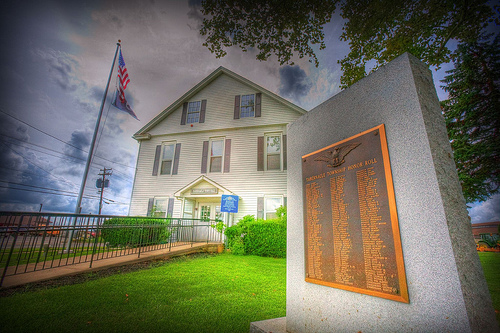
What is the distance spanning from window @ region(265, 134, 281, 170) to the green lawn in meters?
7.21

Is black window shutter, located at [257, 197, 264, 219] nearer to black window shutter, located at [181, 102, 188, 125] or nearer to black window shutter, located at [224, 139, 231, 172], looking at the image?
black window shutter, located at [224, 139, 231, 172]

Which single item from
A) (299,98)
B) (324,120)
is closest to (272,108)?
(299,98)

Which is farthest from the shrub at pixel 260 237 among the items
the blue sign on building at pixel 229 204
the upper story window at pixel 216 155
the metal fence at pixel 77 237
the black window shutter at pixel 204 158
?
the black window shutter at pixel 204 158

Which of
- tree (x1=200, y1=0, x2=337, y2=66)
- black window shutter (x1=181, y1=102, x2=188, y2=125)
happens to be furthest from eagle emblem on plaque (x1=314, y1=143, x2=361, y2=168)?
black window shutter (x1=181, y1=102, x2=188, y2=125)

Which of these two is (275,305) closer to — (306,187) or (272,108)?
(306,187)

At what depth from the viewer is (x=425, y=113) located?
1.71 m

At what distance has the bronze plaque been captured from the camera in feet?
5.52

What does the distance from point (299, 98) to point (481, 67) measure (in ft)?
35.1

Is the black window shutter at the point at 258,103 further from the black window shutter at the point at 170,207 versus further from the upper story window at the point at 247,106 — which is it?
the black window shutter at the point at 170,207

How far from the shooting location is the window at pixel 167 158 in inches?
518

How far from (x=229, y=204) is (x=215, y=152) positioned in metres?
3.73

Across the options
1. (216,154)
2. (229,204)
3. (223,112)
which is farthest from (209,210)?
(223,112)

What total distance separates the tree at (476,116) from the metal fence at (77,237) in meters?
13.1

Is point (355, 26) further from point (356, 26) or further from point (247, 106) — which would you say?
point (247, 106)
